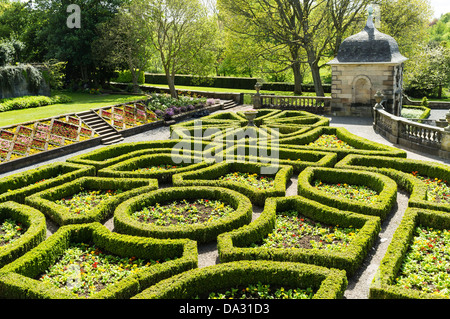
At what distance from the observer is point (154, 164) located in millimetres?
20328

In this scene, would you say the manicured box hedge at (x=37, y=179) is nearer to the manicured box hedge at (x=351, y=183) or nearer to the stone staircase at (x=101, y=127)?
the stone staircase at (x=101, y=127)

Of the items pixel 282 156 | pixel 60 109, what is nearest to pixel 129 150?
pixel 282 156

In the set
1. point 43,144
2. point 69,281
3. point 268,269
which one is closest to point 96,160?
point 43,144

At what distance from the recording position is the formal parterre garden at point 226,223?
33.2 feet

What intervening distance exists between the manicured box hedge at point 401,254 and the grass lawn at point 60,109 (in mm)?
24660

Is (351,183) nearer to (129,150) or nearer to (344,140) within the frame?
(344,140)

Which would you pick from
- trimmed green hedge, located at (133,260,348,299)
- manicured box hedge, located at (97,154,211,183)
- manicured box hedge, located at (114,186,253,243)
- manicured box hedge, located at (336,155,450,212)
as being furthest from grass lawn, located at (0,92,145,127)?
trimmed green hedge, located at (133,260,348,299)

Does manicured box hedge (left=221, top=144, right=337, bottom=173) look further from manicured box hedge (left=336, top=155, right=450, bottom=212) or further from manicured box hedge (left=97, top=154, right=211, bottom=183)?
manicured box hedge (left=97, top=154, right=211, bottom=183)

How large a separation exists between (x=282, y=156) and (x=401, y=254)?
1000 cm

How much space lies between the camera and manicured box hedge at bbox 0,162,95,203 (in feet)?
53.1

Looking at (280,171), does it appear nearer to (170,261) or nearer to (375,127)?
(170,261)

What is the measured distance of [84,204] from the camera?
51.4ft

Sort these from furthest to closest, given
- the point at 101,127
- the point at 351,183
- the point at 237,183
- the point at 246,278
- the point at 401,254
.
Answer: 1. the point at 101,127
2. the point at 351,183
3. the point at 237,183
4. the point at 401,254
5. the point at 246,278

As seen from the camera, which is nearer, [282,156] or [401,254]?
[401,254]
